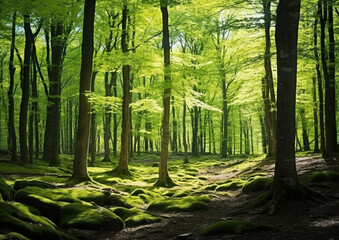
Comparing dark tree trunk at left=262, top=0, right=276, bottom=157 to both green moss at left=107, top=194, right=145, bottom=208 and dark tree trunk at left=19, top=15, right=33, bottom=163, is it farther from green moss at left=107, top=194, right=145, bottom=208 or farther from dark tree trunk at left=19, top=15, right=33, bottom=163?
dark tree trunk at left=19, top=15, right=33, bottom=163

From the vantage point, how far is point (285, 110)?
6855 millimetres

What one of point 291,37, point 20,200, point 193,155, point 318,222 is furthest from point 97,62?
point 193,155

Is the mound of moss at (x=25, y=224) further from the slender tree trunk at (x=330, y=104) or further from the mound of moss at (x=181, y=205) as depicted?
the slender tree trunk at (x=330, y=104)

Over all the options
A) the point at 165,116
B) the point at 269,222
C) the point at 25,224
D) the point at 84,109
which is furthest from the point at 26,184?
the point at 269,222

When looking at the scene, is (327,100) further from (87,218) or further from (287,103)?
(87,218)

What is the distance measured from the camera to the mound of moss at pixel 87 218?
6.59m

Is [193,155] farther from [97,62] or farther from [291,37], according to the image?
[291,37]

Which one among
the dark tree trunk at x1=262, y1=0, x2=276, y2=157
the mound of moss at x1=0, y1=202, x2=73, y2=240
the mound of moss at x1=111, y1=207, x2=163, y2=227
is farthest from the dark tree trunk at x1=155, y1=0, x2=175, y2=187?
the mound of moss at x1=0, y1=202, x2=73, y2=240

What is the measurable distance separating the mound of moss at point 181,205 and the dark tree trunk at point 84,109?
3.86m

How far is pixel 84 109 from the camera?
1204 cm

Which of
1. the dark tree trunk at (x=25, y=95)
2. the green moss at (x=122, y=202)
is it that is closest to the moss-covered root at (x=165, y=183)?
the green moss at (x=122, y=202)

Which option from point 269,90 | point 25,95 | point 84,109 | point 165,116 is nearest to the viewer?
point 84,109

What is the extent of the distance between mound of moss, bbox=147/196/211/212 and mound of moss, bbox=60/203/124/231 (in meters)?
2.21

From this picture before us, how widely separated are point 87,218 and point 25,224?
1879mm
